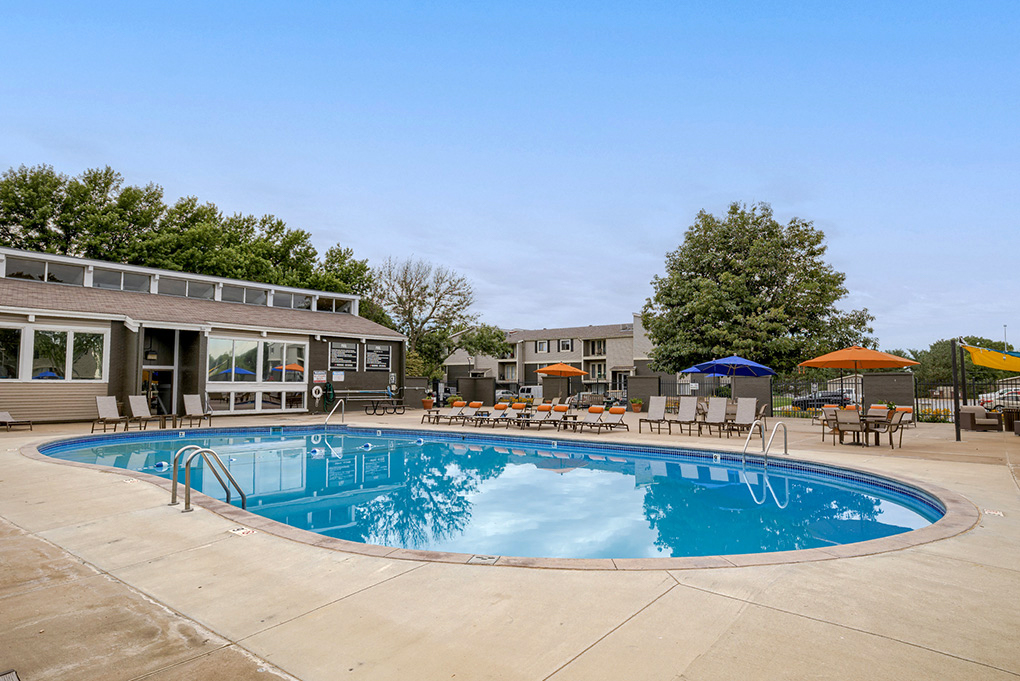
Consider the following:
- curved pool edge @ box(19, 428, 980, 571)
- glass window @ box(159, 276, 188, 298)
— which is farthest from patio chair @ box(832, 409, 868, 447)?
glass window @ box(159, 276, 188, 298)

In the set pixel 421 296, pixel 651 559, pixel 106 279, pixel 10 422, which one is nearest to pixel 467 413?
pixel 10 422

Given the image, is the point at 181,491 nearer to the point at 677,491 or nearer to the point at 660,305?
the point at 677,491

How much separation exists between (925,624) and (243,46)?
17.8m

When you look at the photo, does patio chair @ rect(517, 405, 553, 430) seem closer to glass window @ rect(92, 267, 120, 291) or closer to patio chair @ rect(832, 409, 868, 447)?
patio chair @ rect(832, 409, 868, 447)

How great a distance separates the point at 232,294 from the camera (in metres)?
22.7

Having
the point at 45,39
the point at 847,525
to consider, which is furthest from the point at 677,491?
the point at 45,39

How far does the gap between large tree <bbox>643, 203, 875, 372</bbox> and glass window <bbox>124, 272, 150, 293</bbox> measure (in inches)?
850

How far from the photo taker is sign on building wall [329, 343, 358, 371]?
2222 cm

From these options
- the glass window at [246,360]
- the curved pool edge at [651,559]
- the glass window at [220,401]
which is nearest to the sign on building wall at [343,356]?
the glass window at [246,360]

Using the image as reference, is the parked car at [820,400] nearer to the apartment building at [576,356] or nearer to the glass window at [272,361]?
the apartment building at [576,356]

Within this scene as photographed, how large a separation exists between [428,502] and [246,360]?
46.4ft

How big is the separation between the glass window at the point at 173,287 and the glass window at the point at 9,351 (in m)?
5.89

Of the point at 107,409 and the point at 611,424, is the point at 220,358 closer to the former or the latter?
the point at 107,409

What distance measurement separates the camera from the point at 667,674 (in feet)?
8.18
